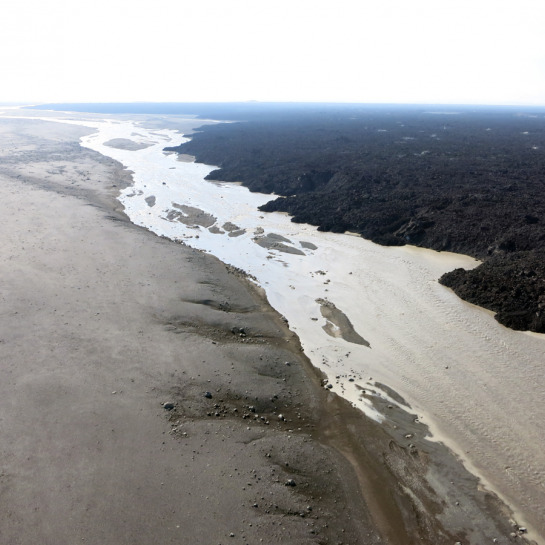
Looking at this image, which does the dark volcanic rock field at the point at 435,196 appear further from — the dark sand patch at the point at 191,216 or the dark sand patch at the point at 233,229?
the dark sand patch at the point at 191,216

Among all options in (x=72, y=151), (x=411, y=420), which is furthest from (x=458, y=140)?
(x=411, y=420)

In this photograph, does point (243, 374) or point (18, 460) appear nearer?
point (18, 460)

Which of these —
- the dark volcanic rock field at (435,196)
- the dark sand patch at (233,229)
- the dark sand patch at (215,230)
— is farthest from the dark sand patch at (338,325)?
the dark sand patch at (215,230)

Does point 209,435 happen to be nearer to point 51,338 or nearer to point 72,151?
point 51,338

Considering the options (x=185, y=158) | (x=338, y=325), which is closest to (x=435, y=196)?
(x=338, y=325)

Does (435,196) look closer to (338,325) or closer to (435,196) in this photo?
(435,196)
